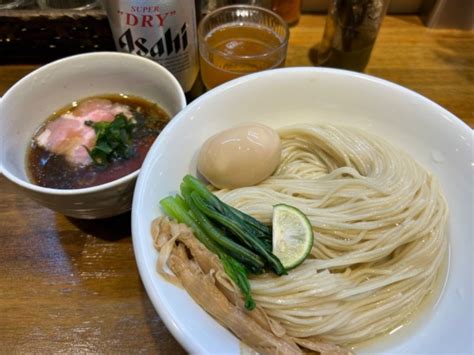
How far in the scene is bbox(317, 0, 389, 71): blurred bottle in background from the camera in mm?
1982

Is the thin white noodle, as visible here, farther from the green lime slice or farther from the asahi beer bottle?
the asahi beer bottle

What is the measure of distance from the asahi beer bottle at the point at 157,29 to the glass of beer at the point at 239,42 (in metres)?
0.11

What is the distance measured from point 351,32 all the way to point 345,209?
1112 millimetres

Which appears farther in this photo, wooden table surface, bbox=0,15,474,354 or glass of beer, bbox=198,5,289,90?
glass of beer, bbox=198,5,289,90

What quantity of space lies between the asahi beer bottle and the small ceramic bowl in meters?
0.12

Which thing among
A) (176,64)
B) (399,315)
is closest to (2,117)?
(176,64)

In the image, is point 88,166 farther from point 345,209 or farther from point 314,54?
point 314,54

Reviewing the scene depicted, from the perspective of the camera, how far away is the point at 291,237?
125cm

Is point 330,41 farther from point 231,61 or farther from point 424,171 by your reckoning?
point 424,171

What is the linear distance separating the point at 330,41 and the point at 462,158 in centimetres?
105

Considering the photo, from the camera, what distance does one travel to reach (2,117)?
1.48 m

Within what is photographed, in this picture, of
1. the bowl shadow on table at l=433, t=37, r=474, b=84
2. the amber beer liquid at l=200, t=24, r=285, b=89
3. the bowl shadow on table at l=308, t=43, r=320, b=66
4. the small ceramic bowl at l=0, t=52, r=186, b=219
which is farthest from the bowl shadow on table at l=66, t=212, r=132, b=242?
the bowl shadow on table at l=433, t=37, r=474, b=84

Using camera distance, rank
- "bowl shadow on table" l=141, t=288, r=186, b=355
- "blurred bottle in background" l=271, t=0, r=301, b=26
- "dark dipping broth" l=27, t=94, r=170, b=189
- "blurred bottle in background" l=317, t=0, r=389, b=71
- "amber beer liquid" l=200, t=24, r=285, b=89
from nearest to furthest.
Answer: "bowl shadow on table" l=141, t=288, r=186, b=355
"dark dipping broth" l=27, t=94, r=170, b=189
"amber beer liquid" l=200, t=24, r=285, b=89
"blurred bottle in background" l=317, t=0, r=389, b=71
"blurred bottle in background" l=271, t=0, r=301, b=26

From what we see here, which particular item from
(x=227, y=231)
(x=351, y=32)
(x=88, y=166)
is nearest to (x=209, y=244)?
(x=227, y=231)
